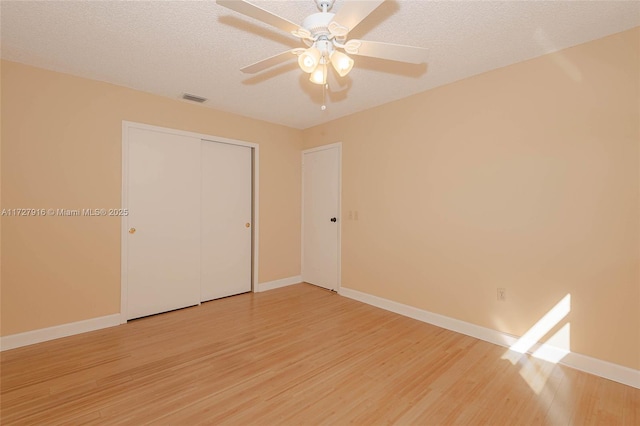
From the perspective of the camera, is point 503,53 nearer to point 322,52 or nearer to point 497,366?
point 322,52

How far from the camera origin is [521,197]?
253cm

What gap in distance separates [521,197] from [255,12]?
8.28 feet

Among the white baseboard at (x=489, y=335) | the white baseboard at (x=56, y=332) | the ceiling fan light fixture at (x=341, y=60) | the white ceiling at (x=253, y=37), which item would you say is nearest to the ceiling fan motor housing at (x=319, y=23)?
the ceiling fan light fixture at (x=341, y=60)

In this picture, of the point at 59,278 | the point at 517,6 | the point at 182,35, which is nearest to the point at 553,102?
the point at 517,6

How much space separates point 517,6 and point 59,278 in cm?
437

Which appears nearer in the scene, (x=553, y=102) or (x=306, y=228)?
(x=553, y=102)

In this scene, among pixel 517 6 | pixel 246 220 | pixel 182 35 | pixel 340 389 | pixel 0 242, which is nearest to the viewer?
pixel 517 6

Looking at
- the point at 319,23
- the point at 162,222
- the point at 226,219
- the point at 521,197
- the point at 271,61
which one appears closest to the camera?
the point at 319,23

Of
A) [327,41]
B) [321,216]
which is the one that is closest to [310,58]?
[327,41]

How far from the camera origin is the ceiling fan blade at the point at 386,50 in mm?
1636

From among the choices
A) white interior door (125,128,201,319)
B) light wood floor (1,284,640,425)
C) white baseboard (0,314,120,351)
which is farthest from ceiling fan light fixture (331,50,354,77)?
white baseboard (0,314,120,351)

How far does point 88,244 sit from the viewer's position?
2943 mm

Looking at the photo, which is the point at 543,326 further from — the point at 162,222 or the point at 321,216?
the point at 162,222

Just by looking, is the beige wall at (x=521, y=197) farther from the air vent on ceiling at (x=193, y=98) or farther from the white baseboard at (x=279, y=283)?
the air vent on ceiling at (x=193, y=98)
